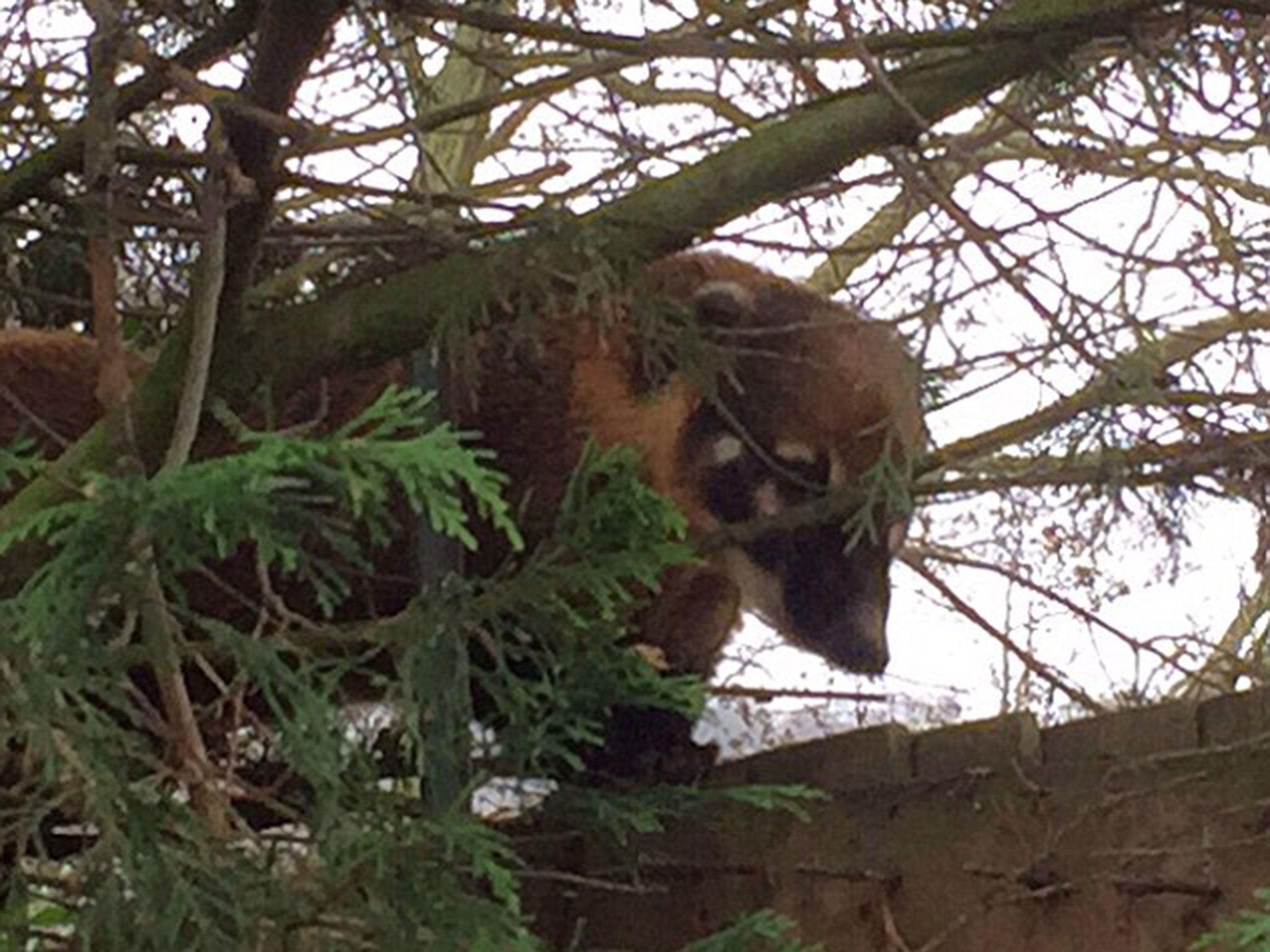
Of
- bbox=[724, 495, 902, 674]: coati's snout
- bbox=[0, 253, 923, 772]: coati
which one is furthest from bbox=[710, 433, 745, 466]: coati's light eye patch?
bbox=[724, 495, 902, 674]: coati's snout

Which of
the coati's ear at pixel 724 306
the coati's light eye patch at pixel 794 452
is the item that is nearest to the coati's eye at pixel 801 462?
the coati's light eye patch at pixel 794 452

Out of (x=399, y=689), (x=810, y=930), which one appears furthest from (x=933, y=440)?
(x=399, y=689)

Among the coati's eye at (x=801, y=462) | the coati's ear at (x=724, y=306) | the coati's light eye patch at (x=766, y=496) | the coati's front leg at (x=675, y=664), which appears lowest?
the coati's front leg at (x=675, y=664)

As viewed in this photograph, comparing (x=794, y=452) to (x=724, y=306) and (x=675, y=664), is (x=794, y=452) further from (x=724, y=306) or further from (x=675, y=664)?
(x=675, y=664)

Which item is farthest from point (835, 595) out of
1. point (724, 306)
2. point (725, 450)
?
point (724, 306)

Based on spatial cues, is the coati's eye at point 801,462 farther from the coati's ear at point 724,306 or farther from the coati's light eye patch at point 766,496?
the coati's ear at point 724,306

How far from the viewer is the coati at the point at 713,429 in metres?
3.03

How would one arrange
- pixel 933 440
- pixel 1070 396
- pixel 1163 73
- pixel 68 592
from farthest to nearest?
pixel 933 440, pixel 1070 396, pixel 1163 73, pixel 68 592

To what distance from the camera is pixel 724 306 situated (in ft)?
10.3

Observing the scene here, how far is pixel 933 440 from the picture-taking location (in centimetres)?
275

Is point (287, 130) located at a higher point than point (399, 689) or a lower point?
higher

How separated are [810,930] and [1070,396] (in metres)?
0.71

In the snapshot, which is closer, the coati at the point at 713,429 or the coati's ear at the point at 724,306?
the coati at the point at 713,429

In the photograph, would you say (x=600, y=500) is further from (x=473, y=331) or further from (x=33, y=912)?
(x=33, y=912)
